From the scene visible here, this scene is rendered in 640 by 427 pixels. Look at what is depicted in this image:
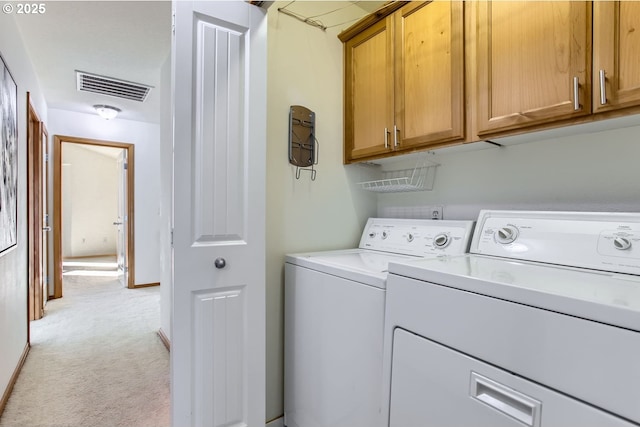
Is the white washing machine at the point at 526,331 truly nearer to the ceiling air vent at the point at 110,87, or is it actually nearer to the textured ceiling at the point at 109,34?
the textured ceiling at the point at 109,34

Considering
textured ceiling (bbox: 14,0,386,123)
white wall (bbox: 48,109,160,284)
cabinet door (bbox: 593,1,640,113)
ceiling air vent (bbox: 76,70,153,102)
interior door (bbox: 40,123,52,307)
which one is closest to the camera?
cabinet door (bbox: 593,1,640,113)

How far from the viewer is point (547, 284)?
0.82 meters

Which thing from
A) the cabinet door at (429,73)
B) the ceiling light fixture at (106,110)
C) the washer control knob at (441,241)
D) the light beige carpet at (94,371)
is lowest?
the light beige carpet at (94,371)

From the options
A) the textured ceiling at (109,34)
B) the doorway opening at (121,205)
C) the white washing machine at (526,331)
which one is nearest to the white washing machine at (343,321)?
the white washing machine at (526,331)

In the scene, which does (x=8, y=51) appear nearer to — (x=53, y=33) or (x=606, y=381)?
(x=53, y=33)

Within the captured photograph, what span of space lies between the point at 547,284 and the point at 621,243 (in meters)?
0.45

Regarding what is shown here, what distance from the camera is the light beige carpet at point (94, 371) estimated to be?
1.80m

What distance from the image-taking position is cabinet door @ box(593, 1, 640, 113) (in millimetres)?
952

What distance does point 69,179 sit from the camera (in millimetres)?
6961

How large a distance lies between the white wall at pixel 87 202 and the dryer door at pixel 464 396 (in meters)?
8.01

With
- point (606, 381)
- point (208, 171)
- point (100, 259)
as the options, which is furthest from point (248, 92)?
point (100, 259)

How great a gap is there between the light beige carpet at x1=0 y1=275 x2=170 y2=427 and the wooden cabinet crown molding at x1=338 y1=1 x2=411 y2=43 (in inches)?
94.4

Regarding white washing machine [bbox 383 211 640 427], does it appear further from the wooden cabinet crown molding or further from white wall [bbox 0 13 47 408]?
white wall [bbox 0 13 47 408]

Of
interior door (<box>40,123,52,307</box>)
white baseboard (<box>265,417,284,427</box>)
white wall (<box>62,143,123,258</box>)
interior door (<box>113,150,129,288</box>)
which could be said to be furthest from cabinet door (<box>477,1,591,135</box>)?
white wall (<box>62,143,123,258</box>)
